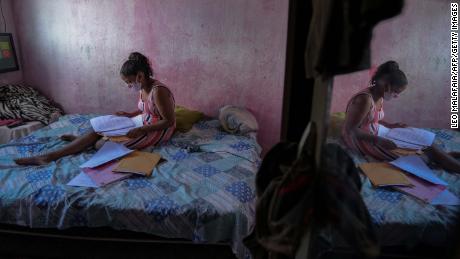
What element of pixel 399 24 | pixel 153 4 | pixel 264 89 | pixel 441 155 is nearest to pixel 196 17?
pixel 153 4

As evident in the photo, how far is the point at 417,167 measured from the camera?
3.77 feet

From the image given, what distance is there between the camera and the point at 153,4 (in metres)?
2.90

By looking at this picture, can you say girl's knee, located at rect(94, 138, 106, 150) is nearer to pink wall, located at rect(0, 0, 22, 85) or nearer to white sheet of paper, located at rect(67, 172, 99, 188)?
white sheet of paper, located at rect(67, 172, 99, 188)

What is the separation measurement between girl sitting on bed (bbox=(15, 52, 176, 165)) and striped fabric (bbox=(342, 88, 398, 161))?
5.14ft

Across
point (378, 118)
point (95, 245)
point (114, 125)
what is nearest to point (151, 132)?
point (114, 125)

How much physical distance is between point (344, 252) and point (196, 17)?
8.07 ft

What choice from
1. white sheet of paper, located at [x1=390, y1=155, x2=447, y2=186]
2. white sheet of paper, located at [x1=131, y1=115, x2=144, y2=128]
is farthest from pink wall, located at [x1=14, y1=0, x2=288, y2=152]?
white sheet of paper, located at [x1=390, y1=155, x2=447, y2=186]

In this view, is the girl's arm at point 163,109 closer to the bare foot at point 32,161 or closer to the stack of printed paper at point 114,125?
the stack of printed paper at point 114,125

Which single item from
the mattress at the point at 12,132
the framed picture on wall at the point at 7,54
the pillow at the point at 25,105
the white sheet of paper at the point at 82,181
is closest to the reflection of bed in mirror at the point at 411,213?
the white sheet of paper at the point at 82,181

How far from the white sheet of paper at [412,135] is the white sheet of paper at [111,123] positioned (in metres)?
1.91

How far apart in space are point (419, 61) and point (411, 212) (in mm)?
608

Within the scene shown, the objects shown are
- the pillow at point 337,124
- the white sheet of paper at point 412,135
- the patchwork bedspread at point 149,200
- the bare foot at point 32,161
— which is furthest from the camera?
the bare foot at point 32,161

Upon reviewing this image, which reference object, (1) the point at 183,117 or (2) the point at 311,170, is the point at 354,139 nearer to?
(2) the point at 311,170

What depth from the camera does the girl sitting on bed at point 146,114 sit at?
7.53ft
